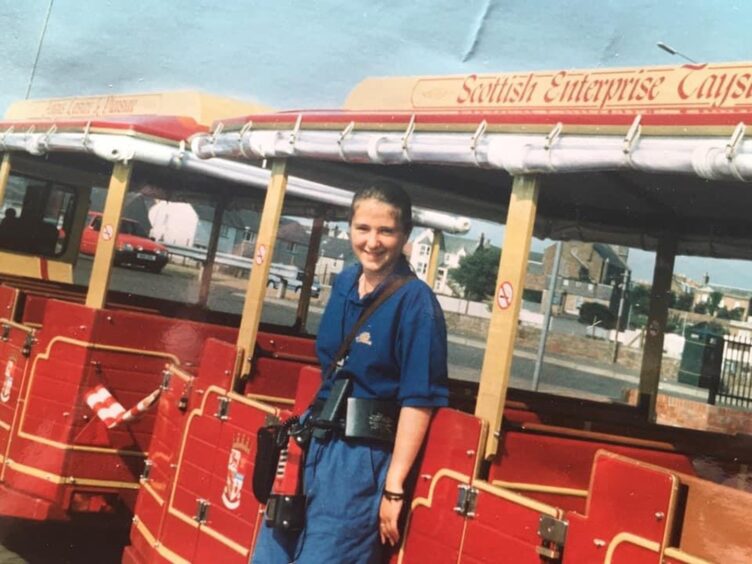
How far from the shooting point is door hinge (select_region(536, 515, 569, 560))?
8.27 ft

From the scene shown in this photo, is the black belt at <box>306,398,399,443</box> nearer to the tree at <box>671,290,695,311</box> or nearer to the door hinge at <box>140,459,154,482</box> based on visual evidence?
the door hinge at <box>140,459,154,482</box>

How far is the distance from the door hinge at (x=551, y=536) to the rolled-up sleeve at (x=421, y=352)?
0.48m

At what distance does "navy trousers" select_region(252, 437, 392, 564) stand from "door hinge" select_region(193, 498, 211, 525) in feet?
4.90

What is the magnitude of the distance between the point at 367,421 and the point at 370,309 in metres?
0.36

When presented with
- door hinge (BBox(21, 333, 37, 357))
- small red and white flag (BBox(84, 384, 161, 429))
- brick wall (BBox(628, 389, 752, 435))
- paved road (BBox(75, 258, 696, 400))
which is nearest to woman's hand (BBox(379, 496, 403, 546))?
paved road (BBox(75, 258, 696, 400))

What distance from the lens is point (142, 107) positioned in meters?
8.00

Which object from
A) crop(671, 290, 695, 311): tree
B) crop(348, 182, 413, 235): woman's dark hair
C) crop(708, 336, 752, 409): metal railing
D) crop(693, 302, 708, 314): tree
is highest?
crop(671, 290, 695, 311): tree

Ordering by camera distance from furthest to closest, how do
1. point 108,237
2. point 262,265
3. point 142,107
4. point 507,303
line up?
1. point 142,107
2. point 108,237
3. point 262,265
4. point 507,303

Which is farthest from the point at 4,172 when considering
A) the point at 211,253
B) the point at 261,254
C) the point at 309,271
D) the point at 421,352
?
the point at 421,352

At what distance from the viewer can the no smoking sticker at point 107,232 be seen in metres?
5.15

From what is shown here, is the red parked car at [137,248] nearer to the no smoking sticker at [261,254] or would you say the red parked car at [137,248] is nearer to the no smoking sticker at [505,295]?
the no smoking sticker at [261,254]

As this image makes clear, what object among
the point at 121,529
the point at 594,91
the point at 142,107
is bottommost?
the point at 121,529

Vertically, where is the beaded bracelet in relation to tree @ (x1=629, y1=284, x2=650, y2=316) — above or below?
below

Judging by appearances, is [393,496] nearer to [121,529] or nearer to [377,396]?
[377,396]
